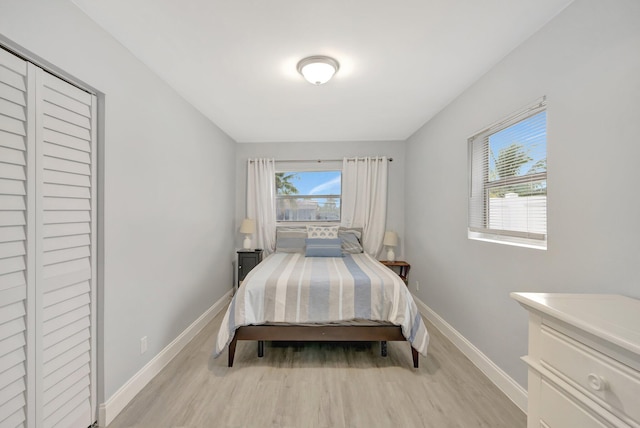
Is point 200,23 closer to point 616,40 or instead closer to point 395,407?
point 616,40

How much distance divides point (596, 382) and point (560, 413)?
0.71 ft

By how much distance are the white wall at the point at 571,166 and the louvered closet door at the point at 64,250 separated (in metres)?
2.66

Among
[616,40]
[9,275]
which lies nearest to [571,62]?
[616,40]

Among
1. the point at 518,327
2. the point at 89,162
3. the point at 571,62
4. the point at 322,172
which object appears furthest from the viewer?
the point at 322,172

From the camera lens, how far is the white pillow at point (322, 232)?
12.4ft

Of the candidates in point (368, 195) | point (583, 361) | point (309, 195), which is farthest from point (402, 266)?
point (583, 361)

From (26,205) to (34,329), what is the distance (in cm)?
58

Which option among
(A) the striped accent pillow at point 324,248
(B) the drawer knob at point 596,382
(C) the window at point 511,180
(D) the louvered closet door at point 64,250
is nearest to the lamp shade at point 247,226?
(A) the striped accent pillow at point 324,248

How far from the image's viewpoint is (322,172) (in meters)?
4.18

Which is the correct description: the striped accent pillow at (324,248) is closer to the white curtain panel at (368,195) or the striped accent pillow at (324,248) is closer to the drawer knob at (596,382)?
the white curtain panel at (368,195)

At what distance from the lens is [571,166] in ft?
4.56

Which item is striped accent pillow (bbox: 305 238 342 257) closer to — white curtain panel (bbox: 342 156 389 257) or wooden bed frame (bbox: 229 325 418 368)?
white curtain panel (bbox: 342 156 389 257)

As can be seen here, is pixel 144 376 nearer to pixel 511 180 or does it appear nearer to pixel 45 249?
pixel 45 249

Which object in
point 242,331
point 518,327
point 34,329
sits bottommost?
point 242,331
